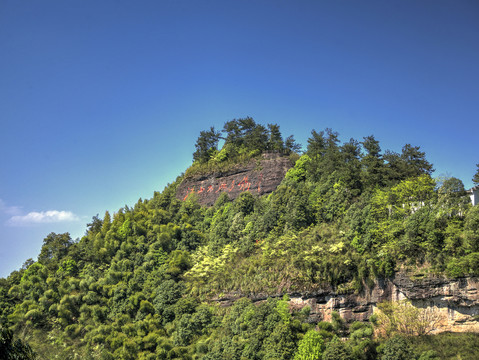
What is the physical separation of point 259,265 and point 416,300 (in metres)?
12.3

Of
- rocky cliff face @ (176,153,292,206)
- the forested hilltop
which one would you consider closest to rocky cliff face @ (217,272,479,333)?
the forested hilltop

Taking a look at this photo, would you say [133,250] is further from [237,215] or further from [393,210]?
[393,210]

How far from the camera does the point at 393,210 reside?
1201 inches

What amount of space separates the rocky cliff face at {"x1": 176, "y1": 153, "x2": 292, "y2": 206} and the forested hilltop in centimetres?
110

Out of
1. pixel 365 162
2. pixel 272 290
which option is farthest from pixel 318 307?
pixel 365 162

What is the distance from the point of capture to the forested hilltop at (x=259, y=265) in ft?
86.6

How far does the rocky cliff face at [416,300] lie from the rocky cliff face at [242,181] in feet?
55.7

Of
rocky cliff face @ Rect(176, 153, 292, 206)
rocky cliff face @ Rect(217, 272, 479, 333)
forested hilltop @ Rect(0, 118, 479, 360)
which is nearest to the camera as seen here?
rocky cliff face @ Rect(217, 272, 479, 333)

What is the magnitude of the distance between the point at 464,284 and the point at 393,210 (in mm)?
7032

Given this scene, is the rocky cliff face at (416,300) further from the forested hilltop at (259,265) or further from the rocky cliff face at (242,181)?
the rocky cliff face at (242,181)

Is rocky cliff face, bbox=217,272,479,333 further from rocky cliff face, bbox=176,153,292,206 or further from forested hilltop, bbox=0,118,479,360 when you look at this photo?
rocky cliff face, bbox=176,153,292,206

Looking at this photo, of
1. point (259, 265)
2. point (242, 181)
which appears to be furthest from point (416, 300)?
point (242, 181)

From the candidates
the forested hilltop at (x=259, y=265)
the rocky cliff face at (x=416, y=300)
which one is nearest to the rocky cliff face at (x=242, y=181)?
the forested hilltop at (x=259, y=265)

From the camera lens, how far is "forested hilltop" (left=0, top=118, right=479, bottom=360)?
26.4 meters
